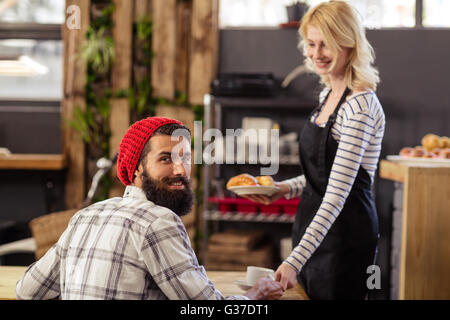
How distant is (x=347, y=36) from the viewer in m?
1.78

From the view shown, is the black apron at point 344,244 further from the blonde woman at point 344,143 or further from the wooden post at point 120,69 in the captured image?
the wooden post at point 120,69

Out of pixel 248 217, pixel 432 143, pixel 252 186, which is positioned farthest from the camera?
pixel 248 217

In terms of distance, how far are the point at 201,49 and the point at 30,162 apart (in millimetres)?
1653

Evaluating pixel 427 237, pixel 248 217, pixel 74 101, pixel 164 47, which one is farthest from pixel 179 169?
pixel 74 101

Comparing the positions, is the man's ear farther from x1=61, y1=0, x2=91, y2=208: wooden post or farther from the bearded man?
x1=61, y1=0, x2=91, y2=208: wooden post

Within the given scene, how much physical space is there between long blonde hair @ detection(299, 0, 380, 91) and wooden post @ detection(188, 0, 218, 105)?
262 centimetres

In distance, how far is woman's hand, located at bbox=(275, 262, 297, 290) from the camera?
147cm

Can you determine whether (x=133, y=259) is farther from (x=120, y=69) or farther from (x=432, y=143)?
(x=120, y=69)

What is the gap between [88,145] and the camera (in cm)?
454

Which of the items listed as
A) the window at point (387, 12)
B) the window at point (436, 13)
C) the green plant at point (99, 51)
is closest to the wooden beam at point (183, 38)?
the window at point (387, 12)

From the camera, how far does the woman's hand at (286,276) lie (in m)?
1.47

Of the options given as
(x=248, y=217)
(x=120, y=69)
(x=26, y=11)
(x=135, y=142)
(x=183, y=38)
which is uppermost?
(x=26, y=11)

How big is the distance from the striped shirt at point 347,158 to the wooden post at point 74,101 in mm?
3133

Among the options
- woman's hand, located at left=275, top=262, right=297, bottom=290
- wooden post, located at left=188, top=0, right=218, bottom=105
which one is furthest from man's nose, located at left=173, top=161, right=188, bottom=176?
wooden post, located at left=188, top=0, right=218, bottom=105
